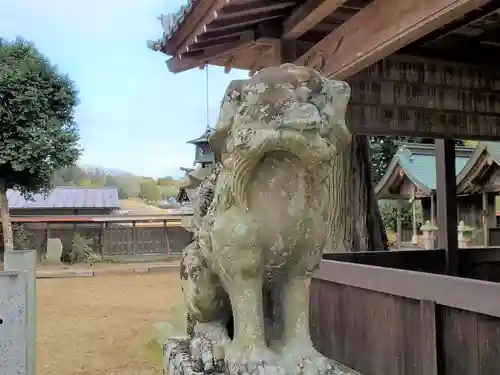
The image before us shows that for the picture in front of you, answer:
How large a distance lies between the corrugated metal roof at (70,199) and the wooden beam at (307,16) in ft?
56.7

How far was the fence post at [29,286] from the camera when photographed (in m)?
2.99

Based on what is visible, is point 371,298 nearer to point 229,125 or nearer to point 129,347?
point 229,125

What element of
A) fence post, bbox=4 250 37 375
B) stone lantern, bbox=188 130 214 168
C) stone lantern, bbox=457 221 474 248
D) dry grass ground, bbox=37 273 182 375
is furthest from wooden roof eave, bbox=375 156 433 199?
fence post, bbox=4 250 37 375

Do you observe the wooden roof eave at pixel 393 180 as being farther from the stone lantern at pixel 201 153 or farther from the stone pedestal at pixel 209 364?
the stone pedestal at pixel 209 364

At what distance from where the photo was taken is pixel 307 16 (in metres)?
3.38

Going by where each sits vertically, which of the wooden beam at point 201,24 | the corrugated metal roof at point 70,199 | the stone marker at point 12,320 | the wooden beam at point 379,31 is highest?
the wooden beam at point 201,24

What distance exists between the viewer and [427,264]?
15.5 ft

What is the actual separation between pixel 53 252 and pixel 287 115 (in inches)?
686

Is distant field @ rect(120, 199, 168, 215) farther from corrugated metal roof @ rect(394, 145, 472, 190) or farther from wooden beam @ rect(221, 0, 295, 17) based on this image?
wooden beam @ rect(221, 0, 295, 17)

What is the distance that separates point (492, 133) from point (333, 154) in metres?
4.01

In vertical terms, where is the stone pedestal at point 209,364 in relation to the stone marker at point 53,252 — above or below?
above

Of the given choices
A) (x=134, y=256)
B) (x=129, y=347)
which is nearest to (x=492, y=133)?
(x=129, y=347)

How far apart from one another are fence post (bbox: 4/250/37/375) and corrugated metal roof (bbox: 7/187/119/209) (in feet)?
56.0

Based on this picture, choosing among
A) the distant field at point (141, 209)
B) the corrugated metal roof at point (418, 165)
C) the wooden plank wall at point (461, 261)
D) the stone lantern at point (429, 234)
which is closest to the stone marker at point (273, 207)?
the wooden plank wall at point (461, 261)
